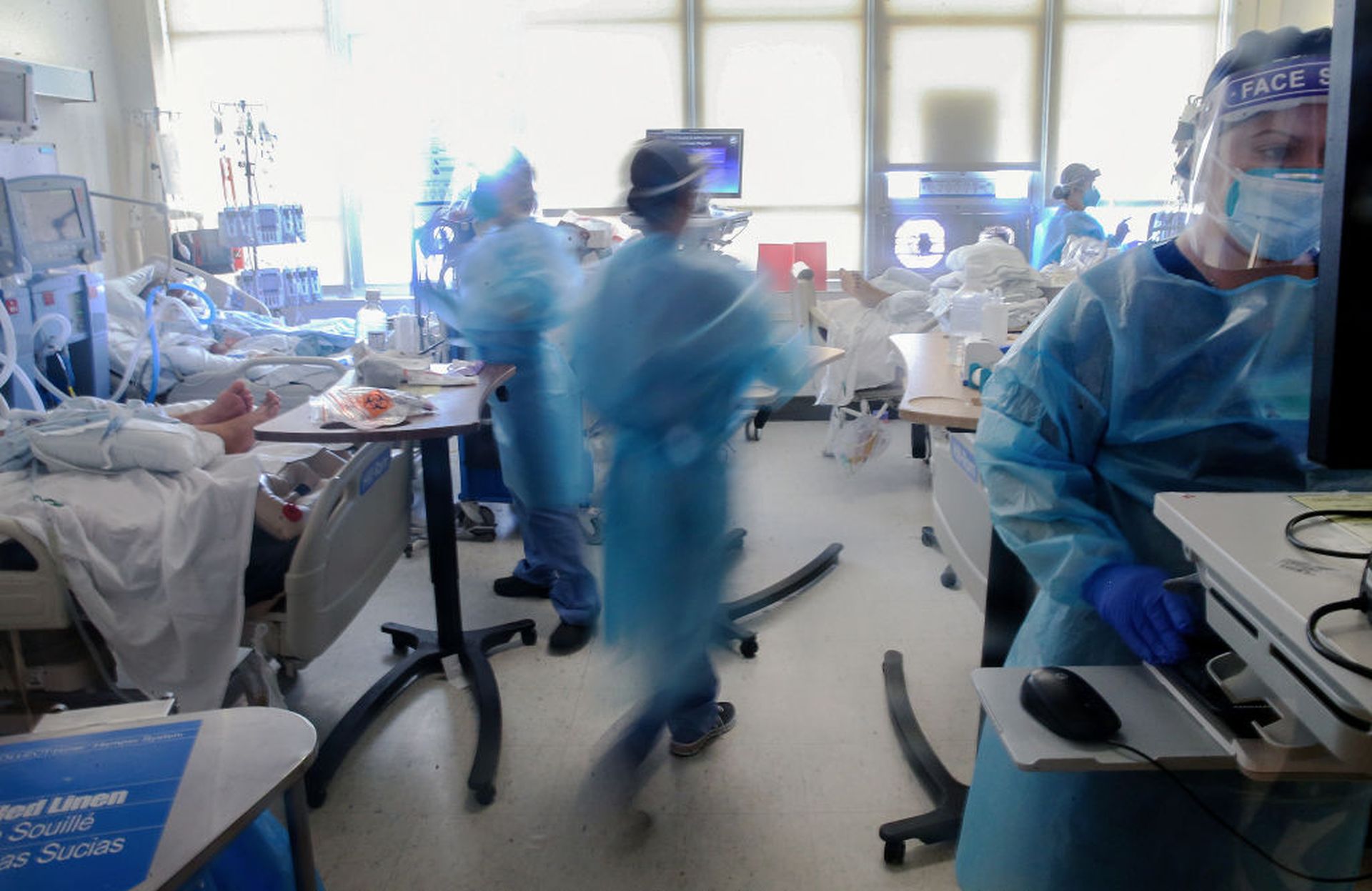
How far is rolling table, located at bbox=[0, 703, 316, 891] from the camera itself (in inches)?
31.5

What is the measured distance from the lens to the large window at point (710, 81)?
5781mm

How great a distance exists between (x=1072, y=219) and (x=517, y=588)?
3.29 meters

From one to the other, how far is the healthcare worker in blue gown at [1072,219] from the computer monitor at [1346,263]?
4302mm

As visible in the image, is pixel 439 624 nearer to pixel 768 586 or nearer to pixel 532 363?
pixel 532 363

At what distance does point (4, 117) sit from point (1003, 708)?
4251mm

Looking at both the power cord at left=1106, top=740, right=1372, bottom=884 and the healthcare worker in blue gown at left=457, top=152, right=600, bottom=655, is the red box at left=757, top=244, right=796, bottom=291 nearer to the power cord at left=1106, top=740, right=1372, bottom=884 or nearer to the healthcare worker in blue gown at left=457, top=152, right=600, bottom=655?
the healthcare worker in blue gown at left=457, top=152, right=600, bottom=655

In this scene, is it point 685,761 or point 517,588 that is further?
point 517,588

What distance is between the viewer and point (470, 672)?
A: 2.51 m

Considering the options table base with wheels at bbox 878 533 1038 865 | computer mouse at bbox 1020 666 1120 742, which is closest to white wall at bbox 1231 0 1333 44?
table base with wheels at bbox 878 533 1038 865

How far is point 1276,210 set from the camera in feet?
3.18

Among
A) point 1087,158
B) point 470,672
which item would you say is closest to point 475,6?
point 1087,158

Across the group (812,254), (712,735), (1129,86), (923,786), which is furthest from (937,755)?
(1129,86)

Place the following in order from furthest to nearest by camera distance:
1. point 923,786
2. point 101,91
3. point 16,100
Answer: point 101,91 < point 16,100 < point 923,786

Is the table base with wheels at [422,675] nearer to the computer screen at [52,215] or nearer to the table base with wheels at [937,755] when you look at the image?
the table base with wheels at [937,755]
